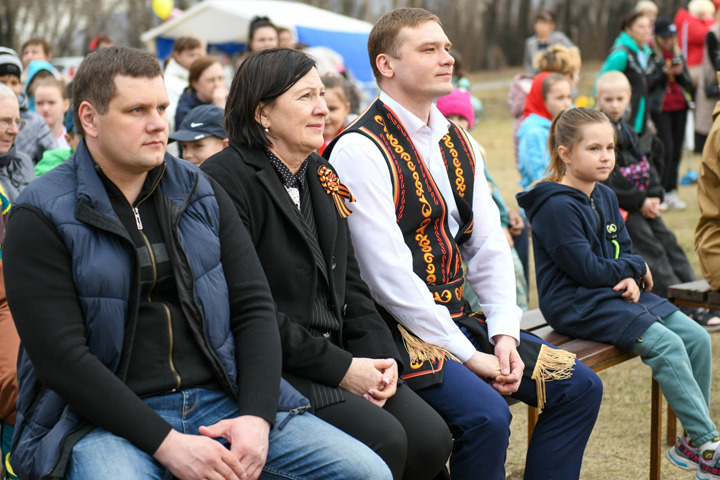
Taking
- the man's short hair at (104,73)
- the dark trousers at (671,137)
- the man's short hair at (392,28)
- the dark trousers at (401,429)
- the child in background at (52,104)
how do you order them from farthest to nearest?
the dark trousers at (671,137) < the child in background at (52,104) < the man's short hair at (392,28) < the dark trousers at (401,429) < the man's short hair at (104,73)

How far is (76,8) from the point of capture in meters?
24.3

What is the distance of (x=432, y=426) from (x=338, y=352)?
38 cm

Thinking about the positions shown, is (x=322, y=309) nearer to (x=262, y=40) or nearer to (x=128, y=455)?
(x=128, y=455)

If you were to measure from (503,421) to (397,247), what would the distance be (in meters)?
0.71

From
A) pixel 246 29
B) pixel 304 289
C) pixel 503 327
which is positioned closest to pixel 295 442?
pixel 304 289

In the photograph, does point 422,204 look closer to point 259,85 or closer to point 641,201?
point 259,85

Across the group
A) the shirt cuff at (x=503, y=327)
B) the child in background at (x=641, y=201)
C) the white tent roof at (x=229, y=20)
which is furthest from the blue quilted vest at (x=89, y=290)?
the white tent roof at (x=229, y=20)

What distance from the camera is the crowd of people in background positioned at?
2127 mm

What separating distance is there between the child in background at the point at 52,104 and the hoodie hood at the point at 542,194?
3547 mm

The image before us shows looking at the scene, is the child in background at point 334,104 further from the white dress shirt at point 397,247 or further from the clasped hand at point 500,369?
the clasped hand at point 500,369

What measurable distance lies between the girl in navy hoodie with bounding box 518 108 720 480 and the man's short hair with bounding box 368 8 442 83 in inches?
35.7

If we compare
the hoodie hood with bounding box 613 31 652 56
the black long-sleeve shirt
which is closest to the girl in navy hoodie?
the black long-sleeve shirt

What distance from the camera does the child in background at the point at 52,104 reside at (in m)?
5.75

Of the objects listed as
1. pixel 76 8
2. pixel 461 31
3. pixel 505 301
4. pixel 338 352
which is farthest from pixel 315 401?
pixel 461 31
